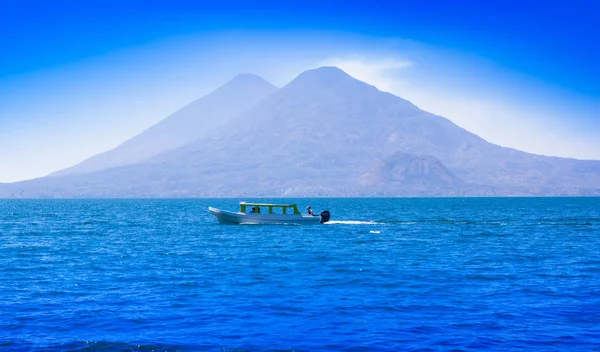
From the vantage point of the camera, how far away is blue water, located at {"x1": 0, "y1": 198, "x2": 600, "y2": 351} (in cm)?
2147

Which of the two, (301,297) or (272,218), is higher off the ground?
(272,218)

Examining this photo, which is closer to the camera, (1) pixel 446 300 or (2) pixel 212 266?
(1) pixel 446 300

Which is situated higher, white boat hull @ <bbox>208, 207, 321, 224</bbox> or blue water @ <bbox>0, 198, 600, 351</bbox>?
white boat hull @ <bbox>208, 207, 321, 224</bbox>

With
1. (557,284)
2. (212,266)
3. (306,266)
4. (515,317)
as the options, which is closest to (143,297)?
(212,266)

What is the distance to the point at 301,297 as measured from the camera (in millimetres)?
28859

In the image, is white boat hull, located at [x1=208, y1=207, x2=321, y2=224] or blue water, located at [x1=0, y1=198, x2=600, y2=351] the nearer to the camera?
blue water, located at [x1=0, y1=198, x2=600, y2=351]

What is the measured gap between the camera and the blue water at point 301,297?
21469 mm

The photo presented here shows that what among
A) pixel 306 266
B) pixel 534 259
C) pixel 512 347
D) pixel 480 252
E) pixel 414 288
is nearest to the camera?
pixel 512 347

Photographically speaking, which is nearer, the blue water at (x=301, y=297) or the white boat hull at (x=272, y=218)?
the blue water at (x=301, y=297)

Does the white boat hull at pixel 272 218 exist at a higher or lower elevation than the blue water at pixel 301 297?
higher

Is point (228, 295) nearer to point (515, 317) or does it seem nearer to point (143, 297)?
point (143, 297)

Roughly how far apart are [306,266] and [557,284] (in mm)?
15642

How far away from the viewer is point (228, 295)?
29438 mm

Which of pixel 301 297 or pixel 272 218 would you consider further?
pixel 272 218
